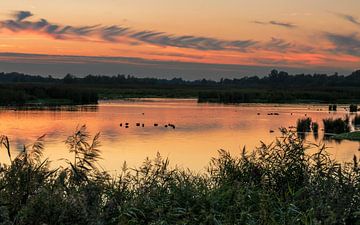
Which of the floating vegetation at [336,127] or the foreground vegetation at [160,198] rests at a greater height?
the foreground vegetation at [160,198]

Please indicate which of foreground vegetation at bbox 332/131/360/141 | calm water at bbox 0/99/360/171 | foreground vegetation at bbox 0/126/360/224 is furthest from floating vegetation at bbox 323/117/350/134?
foreground vegetation at bbox 0/126/360/224

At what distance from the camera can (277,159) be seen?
444 inches

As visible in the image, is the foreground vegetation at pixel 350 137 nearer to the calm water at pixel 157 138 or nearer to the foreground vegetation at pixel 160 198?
the calm water at pixel 157 138

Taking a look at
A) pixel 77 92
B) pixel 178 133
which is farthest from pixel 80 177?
pixel 77 92

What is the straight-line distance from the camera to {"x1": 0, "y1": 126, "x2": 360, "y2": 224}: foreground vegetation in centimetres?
768

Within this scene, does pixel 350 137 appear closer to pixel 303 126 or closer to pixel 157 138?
pixel 303 126

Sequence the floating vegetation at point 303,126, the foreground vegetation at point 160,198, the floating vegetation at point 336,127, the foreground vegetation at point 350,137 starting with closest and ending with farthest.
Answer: the foreground vegetation at point 160,198 < the foreground vegetation at point 350,137 < the floating vegetation at point 336,127 < the floating vegetation at point 303,126

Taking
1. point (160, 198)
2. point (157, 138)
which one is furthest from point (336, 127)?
point (160, 198)

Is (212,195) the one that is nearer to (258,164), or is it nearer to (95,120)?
(258,164)

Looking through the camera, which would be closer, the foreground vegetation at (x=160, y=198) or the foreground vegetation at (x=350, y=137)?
the foreground vegetation at (x=160, y=198)

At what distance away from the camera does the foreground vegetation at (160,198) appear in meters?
7.68

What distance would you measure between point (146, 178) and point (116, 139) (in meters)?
21.8

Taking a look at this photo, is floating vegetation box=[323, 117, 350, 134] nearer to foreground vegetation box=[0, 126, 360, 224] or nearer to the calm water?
the calm water

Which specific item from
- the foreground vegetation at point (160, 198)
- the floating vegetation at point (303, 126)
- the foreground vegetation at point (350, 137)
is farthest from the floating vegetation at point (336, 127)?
the foreground vegetation at point (160, 198)
